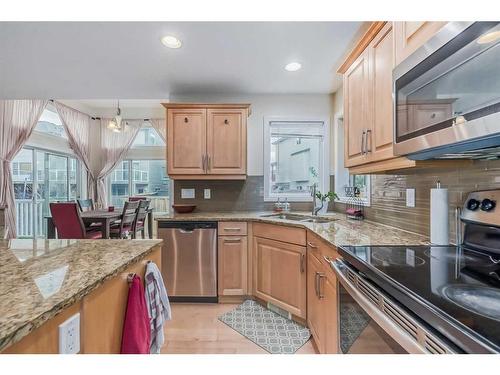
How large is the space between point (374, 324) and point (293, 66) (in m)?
2.36

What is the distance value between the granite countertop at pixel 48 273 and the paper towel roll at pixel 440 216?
146 centimetres

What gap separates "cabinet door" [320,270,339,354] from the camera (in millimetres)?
1405

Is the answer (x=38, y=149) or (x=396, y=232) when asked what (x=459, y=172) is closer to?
(x=396, y=232)

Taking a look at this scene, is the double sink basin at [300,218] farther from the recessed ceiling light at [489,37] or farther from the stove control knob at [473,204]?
the recessed ceiling light at [489,37]

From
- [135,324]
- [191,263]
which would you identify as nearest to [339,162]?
[191,263]

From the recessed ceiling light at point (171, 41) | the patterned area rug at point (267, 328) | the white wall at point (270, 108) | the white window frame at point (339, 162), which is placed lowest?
the patterned area rug at point (267, 328)

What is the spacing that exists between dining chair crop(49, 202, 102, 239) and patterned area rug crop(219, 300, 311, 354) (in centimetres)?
221

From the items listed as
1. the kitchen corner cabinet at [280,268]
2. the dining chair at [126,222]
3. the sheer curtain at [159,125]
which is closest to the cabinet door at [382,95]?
the kitchen corner cabinet at [280,268]

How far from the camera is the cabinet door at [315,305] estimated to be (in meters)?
1.68

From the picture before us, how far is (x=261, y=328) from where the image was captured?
2152 mm

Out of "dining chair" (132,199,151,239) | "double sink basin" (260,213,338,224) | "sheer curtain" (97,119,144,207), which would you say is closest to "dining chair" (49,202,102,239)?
"dining chair" (132,199,151,239)

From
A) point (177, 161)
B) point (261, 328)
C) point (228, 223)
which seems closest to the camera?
point (261, 328)
